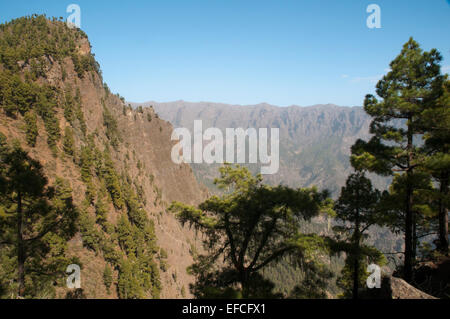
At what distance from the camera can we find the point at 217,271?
11.1 m

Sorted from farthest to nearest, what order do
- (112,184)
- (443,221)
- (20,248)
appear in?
(112,184)
(443,221)
(20,248)

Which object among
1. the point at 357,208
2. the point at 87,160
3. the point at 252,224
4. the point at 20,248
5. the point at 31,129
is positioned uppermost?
the point at 31,129

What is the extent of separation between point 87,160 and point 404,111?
48.1m

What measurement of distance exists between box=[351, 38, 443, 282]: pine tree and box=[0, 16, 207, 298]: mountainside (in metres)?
18.1

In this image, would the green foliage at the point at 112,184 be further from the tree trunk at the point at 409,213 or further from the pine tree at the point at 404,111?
the tree trunk at the point at 409,213

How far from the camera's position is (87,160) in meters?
44.5

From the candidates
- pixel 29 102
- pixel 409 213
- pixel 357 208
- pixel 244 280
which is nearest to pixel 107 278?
pixel 244 280

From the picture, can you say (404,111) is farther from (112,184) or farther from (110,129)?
(110,129)

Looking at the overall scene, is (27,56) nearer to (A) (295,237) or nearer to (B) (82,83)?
(B) (82,83)

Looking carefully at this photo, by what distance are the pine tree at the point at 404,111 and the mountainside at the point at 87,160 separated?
1812cm

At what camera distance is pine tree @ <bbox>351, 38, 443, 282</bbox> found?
10.9m

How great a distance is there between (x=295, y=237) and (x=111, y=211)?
4729cm

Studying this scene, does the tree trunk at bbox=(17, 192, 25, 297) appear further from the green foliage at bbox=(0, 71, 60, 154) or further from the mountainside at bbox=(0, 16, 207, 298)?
the green foliage at bbox=(0, 71, 60, 154)
